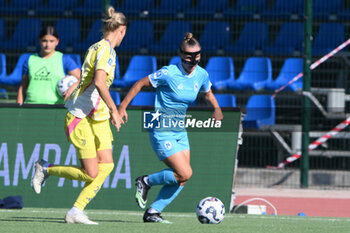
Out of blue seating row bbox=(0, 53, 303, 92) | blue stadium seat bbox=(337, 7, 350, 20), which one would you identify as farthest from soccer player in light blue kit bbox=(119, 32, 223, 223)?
blue stadium seat bbox=(337, 7, 350, 20)

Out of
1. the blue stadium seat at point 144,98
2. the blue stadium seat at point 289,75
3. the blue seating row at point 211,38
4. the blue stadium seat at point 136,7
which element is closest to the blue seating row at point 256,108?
the blue stadium seat at point 289,75

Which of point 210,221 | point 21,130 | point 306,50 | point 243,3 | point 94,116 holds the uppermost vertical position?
point 243,3

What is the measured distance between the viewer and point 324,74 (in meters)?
14.0

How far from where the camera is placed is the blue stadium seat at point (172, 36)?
15156mm

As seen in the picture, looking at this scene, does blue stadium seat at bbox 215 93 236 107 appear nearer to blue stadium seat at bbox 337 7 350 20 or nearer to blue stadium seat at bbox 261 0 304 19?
blue stadium seat at bbox 261 0 304 19

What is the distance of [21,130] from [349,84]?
6705mm

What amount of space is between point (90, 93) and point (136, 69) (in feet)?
22.2

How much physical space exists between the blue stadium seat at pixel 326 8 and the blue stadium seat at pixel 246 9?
946mm

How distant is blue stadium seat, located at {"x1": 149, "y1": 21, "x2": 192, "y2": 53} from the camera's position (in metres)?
15.2

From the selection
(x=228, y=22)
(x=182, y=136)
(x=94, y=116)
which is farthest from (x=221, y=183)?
(x=228, y=22)

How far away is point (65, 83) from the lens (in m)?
9.51

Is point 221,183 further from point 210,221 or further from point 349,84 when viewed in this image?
point 349,84

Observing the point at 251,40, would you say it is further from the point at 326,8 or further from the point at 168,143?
the point at 168,143

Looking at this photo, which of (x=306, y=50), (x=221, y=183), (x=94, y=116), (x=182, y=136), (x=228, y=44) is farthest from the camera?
(x=228, y=44)
